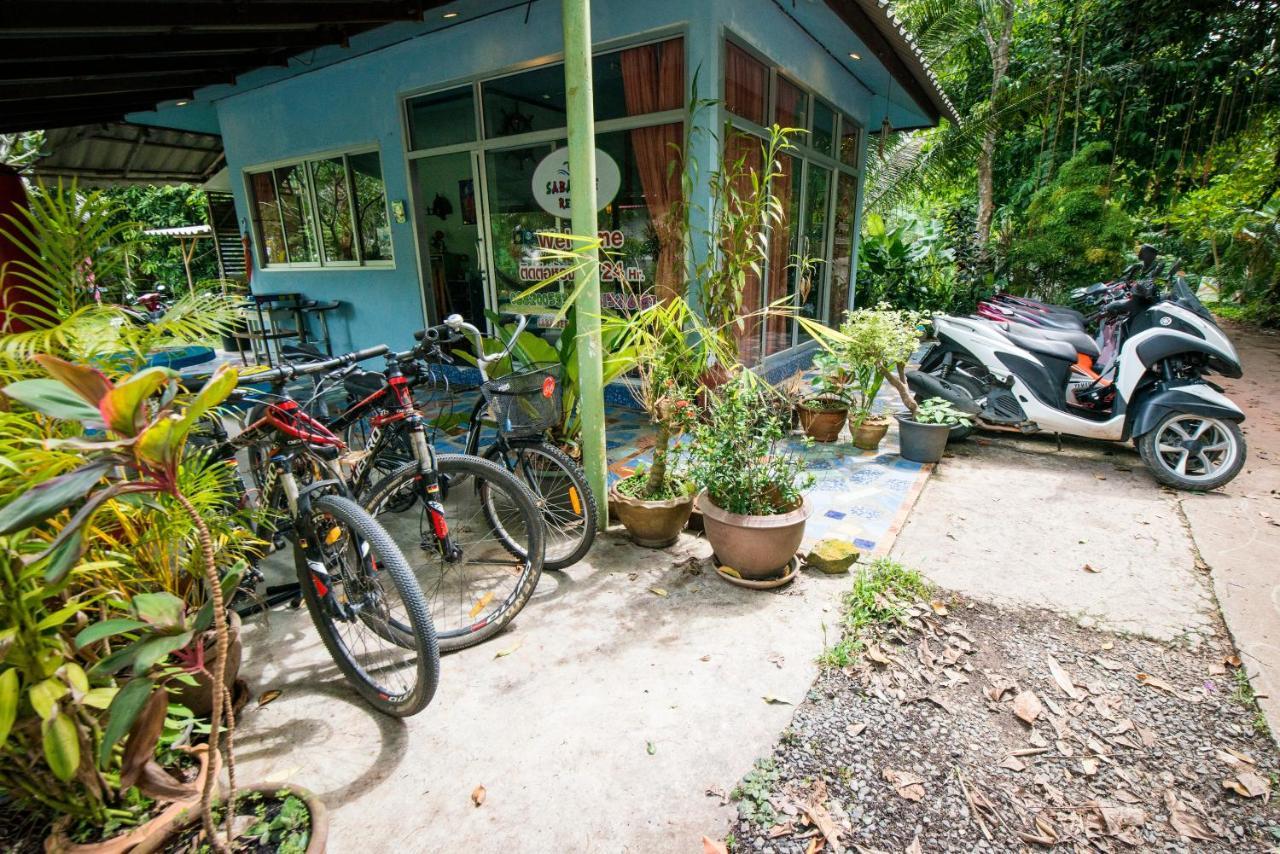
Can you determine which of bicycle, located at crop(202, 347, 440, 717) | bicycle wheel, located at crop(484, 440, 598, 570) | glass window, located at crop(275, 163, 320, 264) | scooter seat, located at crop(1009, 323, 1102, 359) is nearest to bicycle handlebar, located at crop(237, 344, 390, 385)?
bicycle, located at crop(202, 347, 440, 717)

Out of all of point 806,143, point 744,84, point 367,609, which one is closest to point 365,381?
point 367,609

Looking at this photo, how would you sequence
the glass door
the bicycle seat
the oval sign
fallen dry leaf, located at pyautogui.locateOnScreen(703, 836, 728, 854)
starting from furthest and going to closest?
1. the glass door
2. the oval sign
3. the bicycle seat
4. fallen dry leaf, located at pyautogui.locateOnScreen(703, 836, 728, 854)

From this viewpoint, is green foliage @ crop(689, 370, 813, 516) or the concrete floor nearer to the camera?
the concrete floor

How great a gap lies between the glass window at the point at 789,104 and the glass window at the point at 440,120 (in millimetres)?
2785

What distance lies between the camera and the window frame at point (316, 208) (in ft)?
20.4

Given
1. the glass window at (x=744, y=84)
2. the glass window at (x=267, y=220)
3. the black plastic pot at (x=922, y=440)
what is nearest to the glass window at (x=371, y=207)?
the glass window at (x=267, y=220)

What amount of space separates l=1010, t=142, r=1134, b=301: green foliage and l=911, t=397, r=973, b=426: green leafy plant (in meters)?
5.38

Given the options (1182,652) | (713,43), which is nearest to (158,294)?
(713,43)

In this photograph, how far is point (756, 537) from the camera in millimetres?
2490

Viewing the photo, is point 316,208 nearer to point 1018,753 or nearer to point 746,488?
point 746,488

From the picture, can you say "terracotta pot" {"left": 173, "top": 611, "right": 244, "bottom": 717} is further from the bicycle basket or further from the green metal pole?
the green metal pole

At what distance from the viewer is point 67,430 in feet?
4.94

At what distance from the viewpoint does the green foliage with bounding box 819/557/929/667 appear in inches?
84.8

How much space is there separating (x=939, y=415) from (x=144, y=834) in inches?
163
